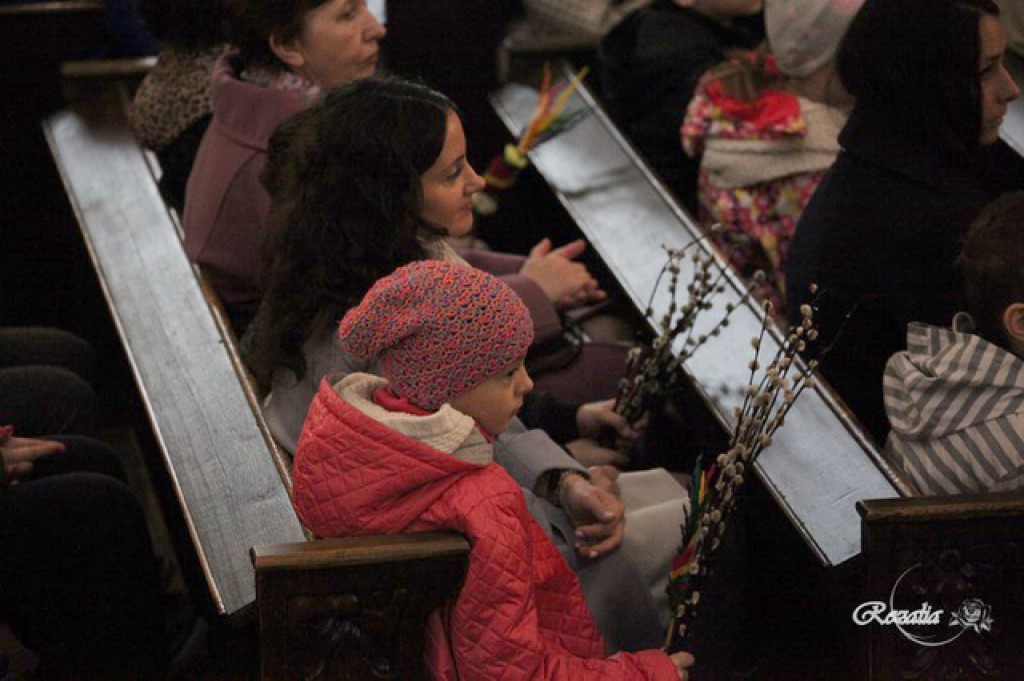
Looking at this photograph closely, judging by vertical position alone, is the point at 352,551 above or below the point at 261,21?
below

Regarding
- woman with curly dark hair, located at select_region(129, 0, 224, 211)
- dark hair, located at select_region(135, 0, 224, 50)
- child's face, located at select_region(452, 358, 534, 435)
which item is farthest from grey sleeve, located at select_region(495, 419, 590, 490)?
dark hair, located at select_region(135, 0, 224, 50)

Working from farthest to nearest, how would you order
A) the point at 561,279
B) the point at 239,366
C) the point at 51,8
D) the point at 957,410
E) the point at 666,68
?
the point at 51,8 → the point at 666,68 → the point at 561,279 → the point at 239,366 → the point at 957,410

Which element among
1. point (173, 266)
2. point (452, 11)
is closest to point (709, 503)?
point (173, 266)

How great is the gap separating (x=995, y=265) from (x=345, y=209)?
1152mm

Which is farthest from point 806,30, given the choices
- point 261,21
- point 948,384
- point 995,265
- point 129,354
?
point 129,354

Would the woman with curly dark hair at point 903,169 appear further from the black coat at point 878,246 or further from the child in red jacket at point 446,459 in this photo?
the child in red jacket at point 446,459

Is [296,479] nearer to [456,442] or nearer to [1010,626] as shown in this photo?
[456,442]

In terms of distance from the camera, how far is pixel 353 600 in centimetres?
198

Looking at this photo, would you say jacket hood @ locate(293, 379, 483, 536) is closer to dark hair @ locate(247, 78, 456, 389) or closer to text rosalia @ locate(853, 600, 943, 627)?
dark hair @ locate(247, 78, 456, 389)

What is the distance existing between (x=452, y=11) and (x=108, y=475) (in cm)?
215

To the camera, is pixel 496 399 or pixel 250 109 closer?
pixel 496 399

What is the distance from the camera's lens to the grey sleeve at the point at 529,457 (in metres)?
2.43

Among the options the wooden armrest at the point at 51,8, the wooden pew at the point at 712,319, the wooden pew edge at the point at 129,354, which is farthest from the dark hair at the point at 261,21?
the wooden armrest at the point at 51,8

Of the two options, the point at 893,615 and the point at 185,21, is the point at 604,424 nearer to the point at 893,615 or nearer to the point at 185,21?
the point at 893,615
